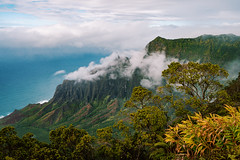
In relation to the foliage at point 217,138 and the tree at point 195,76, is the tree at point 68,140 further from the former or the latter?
the foliage at point 217,138

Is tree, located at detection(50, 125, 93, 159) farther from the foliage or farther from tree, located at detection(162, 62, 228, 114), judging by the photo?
the foliage

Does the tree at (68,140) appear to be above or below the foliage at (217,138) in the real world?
below

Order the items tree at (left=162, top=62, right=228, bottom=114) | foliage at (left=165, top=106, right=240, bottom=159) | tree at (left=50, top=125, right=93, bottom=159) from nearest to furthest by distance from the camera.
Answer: foliage at (left=165, top=106, right=240, bottom=159) < tree at (left=50, top=125, right=93, bottom=159) < tree at (left=162, top=62, right=228, bottom=114)

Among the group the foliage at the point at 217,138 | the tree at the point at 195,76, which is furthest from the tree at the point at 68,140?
the foliage at the point at 217,138

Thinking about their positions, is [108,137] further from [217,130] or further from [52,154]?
[217,130]

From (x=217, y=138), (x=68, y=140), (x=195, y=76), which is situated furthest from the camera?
(x=195, y=76)

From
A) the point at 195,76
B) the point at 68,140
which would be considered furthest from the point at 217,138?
the point at 68,140

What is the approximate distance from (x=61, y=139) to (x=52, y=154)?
16.0 ft

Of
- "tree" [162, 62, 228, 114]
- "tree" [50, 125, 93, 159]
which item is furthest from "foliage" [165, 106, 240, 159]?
"tree" [162, 62, 228, 114]

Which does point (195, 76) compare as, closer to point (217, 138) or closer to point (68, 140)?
point (217, 138)

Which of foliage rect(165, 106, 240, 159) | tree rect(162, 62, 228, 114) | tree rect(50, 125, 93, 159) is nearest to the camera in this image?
foliage rect(165, 106, 240, 159)

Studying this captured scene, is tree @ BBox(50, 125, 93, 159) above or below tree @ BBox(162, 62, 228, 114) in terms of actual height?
below

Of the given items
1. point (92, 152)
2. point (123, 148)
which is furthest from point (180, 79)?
point (92, 152)

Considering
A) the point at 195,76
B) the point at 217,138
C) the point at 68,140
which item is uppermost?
the point at 217,138
